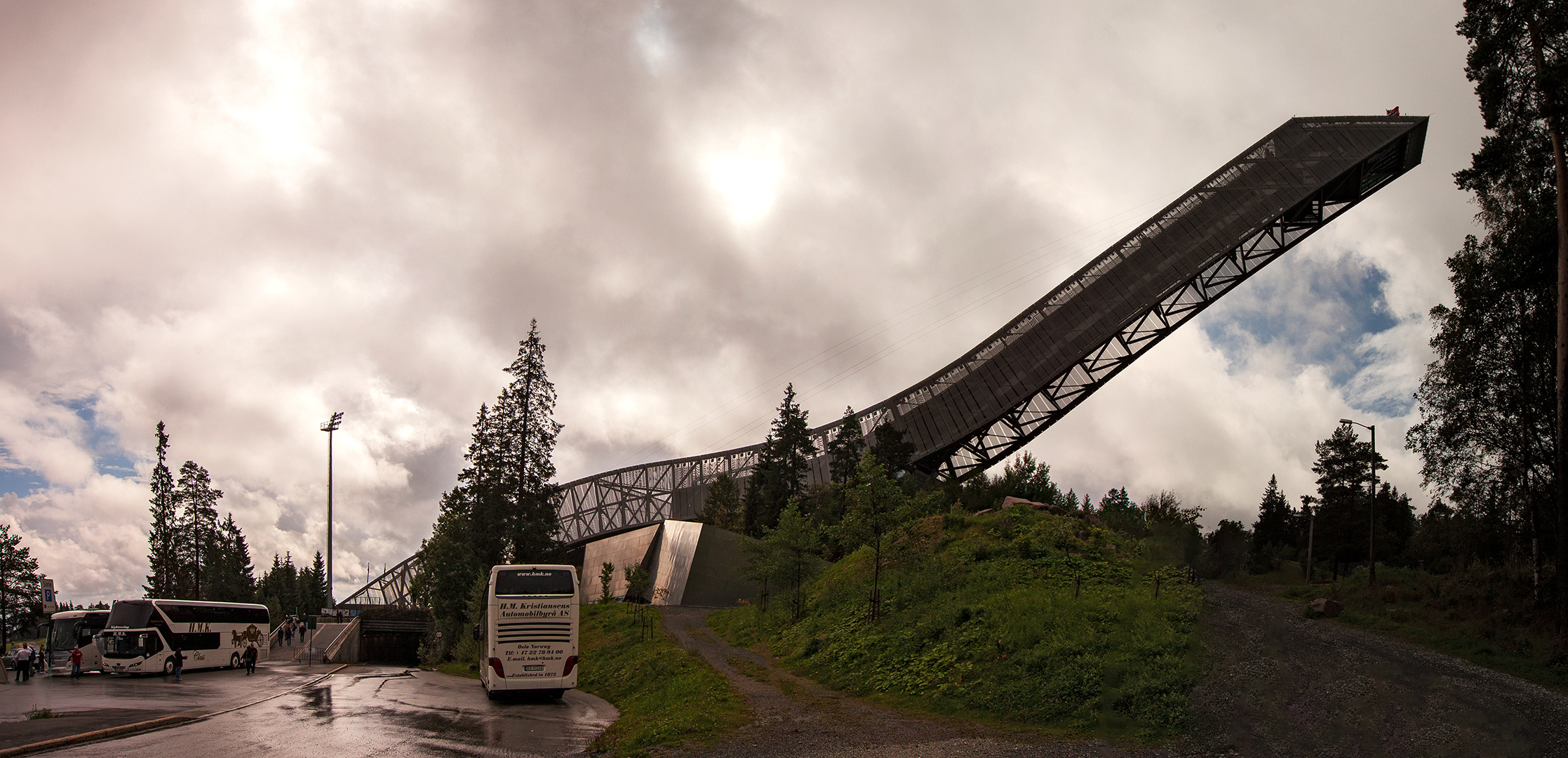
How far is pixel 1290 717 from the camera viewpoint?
1370cm

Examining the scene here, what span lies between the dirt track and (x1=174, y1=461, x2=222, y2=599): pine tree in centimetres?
6890

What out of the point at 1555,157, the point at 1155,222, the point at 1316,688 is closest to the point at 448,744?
the point at 1316,688

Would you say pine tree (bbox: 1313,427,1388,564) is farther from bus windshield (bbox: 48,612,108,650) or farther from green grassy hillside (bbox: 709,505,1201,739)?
bus windshield (bbox: 48,612,108,650)

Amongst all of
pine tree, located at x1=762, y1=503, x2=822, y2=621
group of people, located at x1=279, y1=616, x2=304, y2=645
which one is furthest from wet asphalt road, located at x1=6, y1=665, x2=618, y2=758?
group of people, located at x1=279, y1=616, x2=304, y2=645

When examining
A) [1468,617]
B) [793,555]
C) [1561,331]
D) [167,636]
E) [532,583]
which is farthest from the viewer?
[167,636]

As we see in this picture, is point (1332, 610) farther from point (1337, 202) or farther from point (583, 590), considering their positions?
point (583, 590)

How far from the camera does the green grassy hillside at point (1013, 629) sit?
15.6 meters

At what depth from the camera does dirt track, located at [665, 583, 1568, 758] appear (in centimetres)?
1256

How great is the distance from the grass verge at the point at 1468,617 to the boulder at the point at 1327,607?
22 cm

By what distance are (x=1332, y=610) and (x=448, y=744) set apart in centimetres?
2425

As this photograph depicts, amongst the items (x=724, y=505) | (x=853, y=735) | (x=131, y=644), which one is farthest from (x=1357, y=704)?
(x=724, y=505)

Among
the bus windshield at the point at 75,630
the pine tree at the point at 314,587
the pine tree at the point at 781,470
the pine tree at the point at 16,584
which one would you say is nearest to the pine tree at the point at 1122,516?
the pine tree at the point at 781,470

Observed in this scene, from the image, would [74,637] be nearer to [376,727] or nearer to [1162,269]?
[376,727]

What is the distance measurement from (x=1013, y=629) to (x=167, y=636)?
3342cm
